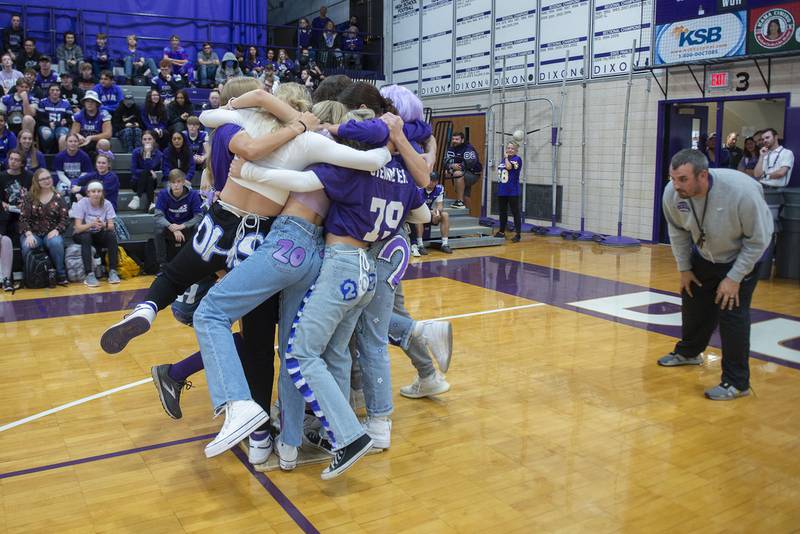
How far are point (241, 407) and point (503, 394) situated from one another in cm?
206

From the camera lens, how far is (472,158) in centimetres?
1369

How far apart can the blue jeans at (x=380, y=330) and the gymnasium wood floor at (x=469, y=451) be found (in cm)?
31

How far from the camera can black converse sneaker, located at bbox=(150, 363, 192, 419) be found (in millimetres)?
3543

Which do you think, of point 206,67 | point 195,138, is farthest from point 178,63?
point 195,138

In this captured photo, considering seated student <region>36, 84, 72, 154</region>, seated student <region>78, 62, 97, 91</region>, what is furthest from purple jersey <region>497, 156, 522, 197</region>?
seated student <region>78, 62, 97, 91</region>

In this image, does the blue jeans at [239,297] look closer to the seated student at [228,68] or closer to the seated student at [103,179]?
the seated student at [103,179]

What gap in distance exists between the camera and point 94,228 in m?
8.56

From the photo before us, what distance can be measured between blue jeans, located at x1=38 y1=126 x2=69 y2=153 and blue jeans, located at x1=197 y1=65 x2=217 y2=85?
4513mm

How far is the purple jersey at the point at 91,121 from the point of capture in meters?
11.0

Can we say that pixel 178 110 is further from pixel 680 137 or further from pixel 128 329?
pixel 128 329

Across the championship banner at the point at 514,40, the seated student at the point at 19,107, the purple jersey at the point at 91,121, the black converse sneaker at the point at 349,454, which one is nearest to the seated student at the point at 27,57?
the seated student at the point at 19,107

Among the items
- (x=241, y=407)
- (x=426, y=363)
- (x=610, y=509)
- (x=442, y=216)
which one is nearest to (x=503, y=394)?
(x=426, y=363)

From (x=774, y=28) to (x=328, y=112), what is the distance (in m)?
8.47

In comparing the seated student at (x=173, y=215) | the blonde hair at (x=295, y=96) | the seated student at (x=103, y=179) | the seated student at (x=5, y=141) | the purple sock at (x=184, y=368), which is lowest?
the purple sock at (x=184, y=368)
